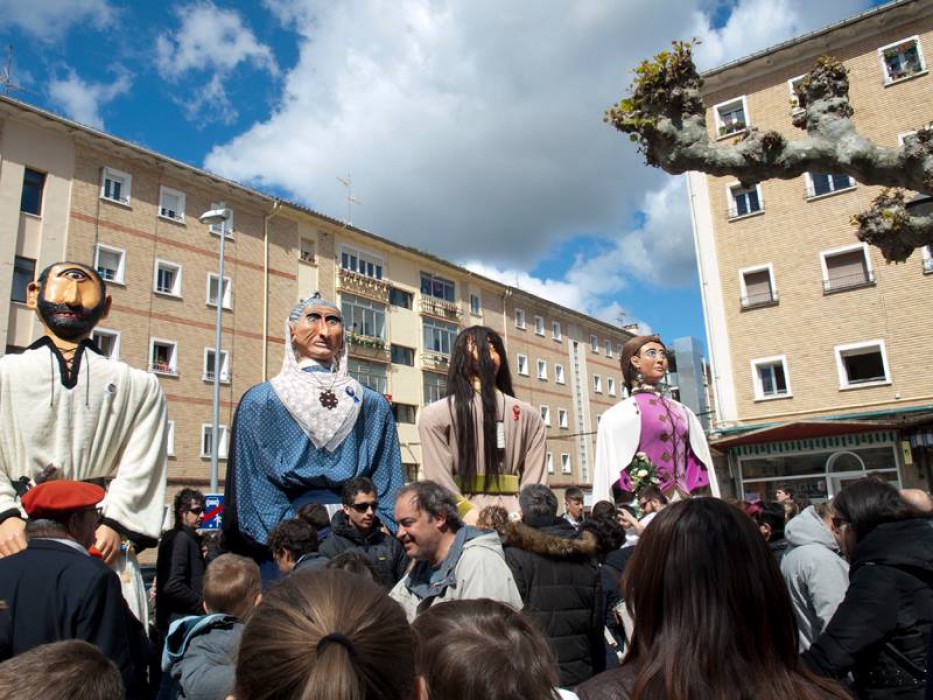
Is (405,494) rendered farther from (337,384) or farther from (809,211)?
(809,211)

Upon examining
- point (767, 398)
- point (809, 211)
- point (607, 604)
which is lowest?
point (607, 604)

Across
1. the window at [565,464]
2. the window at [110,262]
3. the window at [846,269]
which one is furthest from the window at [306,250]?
the window at [565,464]

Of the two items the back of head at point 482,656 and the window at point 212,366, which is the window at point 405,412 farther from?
the back of head at point 482,656

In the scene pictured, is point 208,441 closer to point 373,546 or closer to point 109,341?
point 109,341

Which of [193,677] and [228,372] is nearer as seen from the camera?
[193,677]

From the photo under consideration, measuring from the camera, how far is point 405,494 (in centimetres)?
348

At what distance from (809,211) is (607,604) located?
20044 millimetres

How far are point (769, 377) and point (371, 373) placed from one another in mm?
16988

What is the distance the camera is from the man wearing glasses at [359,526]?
157 inches

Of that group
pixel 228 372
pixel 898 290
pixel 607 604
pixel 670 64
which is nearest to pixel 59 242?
pixel 228 372

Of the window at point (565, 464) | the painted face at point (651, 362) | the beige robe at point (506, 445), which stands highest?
the window at point (565, 464)

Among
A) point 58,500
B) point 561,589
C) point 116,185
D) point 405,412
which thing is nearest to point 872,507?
point 561,589

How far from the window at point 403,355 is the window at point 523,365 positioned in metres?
7.90

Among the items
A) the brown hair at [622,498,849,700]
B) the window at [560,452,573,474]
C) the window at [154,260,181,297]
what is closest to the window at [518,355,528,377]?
the window at [560,452,573,474]
